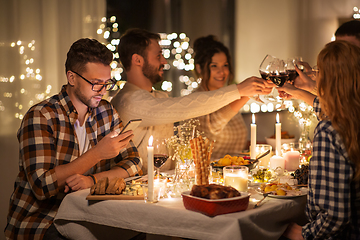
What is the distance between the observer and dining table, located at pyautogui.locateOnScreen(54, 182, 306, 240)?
1.28 m

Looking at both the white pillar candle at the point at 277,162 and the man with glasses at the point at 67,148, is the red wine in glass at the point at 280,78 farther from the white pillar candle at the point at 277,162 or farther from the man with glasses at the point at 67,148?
the man with glasses at the point at 67,148

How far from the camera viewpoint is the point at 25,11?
9.48ft

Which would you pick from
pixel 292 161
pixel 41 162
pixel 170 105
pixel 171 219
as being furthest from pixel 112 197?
pixel 292 161

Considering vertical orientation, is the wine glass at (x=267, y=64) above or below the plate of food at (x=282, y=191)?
above

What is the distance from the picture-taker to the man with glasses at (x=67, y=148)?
1.74m

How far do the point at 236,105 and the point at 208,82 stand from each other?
2.04 feet

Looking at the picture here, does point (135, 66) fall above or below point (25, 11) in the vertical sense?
below

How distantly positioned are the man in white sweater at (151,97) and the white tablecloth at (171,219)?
0.87m

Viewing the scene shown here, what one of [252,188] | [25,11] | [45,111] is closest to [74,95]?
[45,111]

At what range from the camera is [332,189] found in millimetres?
1287

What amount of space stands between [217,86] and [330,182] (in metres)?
2.18

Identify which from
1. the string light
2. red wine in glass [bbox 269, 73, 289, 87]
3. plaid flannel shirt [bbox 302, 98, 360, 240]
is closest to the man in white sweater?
red wine in glass [bbox 269, 73, 289, 87]

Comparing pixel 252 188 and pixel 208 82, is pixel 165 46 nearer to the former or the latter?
pixel 208 82

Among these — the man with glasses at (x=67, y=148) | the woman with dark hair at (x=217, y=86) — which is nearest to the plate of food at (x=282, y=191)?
the man with glasses at (x=67, y=148)
